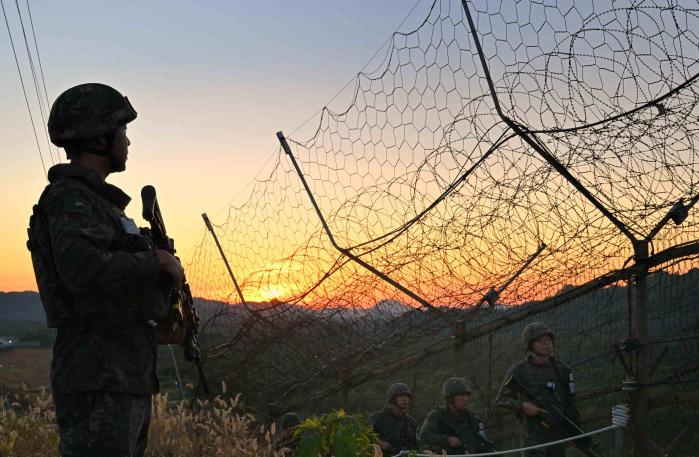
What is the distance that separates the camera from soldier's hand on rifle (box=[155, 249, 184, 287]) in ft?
9.83

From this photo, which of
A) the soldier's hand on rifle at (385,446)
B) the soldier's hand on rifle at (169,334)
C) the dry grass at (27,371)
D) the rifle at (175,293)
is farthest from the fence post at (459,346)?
the dry grass at (27,371)

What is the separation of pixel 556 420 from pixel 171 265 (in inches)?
180

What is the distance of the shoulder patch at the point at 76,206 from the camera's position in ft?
9.43

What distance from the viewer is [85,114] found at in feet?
10.0

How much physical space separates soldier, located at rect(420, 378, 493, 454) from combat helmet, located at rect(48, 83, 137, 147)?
4590 mm

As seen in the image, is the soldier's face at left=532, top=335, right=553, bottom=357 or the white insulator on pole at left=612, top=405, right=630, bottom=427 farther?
A: the soldier's face at left=532, top=335, right=553, bottom=357

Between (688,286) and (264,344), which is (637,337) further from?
(264,344)

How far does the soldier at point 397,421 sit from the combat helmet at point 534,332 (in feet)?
4.02

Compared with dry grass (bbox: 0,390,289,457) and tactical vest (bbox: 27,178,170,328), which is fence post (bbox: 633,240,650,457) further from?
tactical vest (bbox: 27,178,170,328)

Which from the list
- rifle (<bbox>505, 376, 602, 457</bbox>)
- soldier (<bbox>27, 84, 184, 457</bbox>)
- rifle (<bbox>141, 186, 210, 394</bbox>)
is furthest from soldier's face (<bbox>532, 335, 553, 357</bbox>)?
soldier (<bbox>27, 84, 184, 457</bbox>)

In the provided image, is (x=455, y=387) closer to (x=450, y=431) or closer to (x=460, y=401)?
(x=460, y=401)

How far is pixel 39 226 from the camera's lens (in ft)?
9.91

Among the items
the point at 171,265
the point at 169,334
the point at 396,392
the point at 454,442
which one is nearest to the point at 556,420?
the point at 454,442

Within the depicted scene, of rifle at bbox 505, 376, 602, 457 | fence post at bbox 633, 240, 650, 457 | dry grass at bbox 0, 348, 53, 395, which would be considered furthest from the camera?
dry grass at bbox 0, 348, 53, 395
